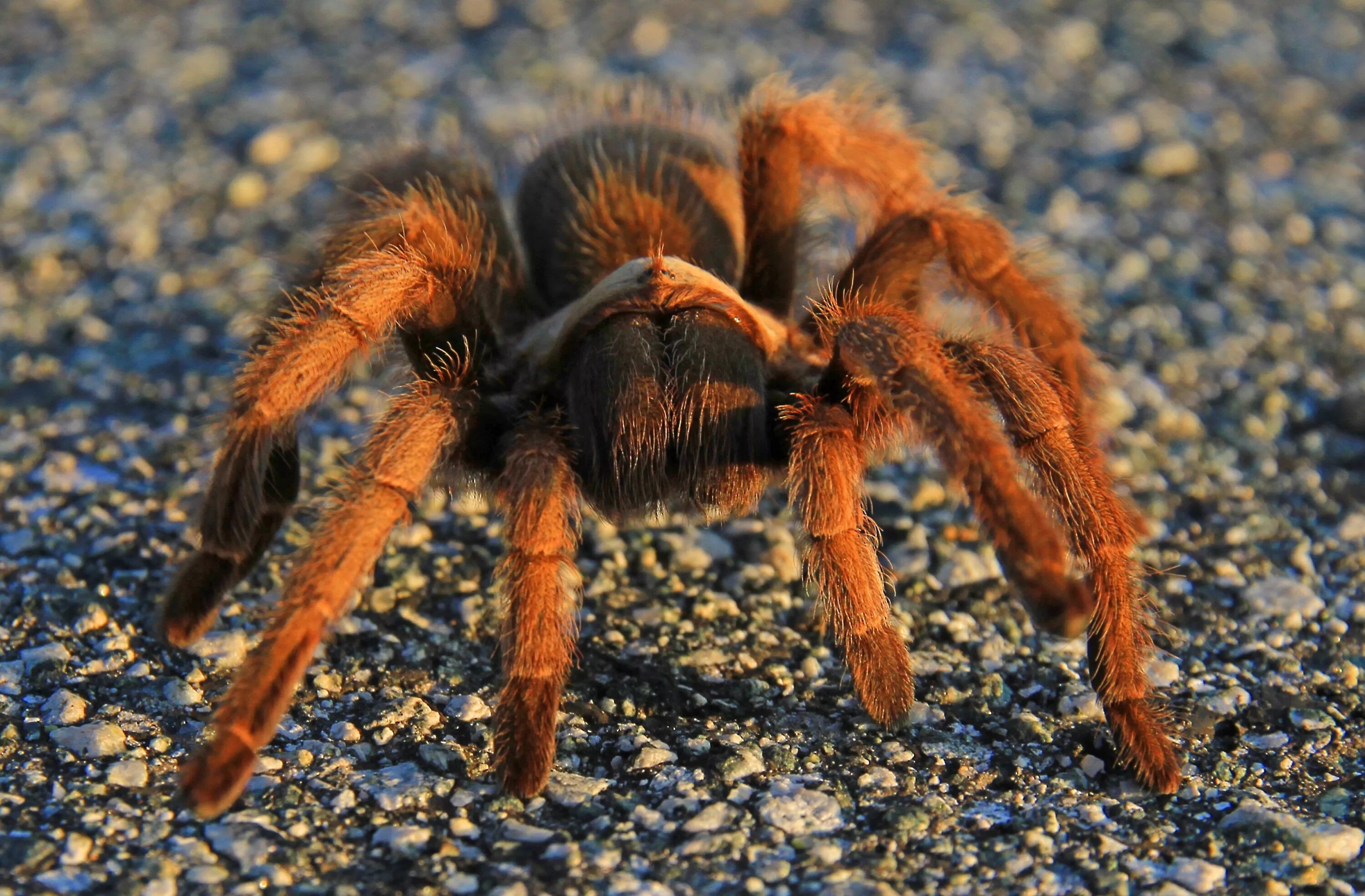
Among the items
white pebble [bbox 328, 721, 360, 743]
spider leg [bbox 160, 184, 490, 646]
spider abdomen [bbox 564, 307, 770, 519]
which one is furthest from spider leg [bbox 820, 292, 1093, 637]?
white pebble [bbox 328, 721, 360, 743]

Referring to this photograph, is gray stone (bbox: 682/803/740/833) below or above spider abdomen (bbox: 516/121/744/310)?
below

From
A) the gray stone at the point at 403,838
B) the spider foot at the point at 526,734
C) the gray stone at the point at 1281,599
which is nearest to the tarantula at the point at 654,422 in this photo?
the spider foot at the point at 526,734

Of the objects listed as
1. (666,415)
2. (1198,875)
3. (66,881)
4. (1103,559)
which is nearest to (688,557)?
(666,415)

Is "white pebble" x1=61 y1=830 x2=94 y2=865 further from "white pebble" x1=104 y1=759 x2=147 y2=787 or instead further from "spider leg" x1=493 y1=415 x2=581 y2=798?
"spider leg" x1=493 y1=415 x2=581 y2=798

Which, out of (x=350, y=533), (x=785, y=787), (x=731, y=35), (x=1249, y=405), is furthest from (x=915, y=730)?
(x=731, y=35)

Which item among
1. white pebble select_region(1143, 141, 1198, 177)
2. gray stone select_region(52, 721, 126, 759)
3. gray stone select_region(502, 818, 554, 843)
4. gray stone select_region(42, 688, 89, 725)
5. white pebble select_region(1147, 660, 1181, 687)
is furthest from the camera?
white pebble select_region(1143, 141, 1198, 177)

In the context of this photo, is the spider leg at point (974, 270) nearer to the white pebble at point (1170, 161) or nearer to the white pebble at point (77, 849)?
the white pebble at point (77, 849)

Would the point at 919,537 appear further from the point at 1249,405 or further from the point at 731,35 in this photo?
the point at 731,35
